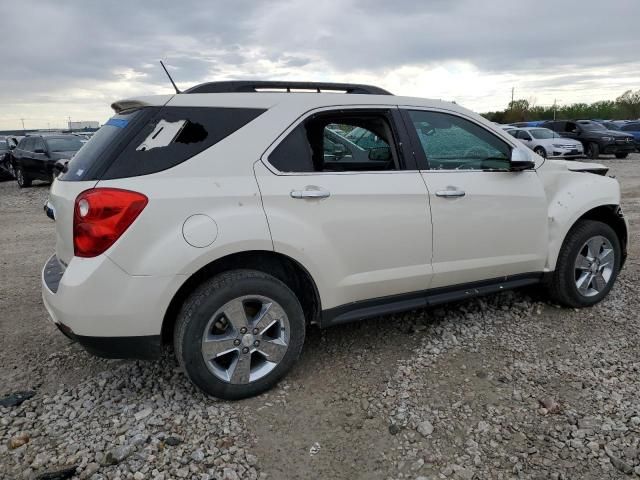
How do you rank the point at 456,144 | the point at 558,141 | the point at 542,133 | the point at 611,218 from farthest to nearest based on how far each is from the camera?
the point at 542,133
the point at 558,141
the point at 611,218
the point at 456,144

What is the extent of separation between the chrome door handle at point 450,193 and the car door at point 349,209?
0.37 ft

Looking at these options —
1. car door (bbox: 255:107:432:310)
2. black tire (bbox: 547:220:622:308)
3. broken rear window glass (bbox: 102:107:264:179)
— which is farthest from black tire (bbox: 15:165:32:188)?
black tire (bbox: 547:220:622:308)

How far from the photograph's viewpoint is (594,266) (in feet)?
13.6

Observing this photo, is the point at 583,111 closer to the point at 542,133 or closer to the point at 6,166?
the point at 542,133

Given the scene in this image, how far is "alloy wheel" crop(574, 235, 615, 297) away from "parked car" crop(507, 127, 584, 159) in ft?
51.3

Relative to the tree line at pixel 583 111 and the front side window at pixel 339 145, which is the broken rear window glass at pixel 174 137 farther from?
the tree line at pixel 583 111

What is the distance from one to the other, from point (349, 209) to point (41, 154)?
1306cm

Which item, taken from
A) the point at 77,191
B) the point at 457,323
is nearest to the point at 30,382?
the point at 77,191

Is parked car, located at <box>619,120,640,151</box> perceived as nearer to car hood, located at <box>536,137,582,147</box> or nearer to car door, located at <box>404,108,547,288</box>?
car hood, located at <box>536,137,582,147</box>

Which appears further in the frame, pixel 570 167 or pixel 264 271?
pixel 570 167

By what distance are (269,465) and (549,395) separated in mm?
1647

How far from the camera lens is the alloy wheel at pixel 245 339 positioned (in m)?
2.77

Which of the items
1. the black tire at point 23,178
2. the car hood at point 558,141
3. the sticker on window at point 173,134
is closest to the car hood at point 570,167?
the sticker on window at point 173,134

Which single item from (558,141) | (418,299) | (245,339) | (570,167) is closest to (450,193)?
(418,299)
